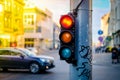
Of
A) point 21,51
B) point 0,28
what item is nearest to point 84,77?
point 21,51

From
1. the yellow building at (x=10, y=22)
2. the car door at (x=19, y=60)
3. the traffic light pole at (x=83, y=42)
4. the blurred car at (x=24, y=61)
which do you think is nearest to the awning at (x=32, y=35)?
Result: the yellow building at (x=10, y=22)

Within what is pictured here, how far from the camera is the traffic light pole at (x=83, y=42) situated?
→ 6.40m

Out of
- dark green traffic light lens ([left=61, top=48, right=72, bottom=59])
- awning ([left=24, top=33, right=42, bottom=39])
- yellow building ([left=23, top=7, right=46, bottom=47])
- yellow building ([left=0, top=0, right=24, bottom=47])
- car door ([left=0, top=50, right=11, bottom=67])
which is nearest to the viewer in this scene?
dark green traffic light lens ([left=61, top=48, right=72, bottom=59])

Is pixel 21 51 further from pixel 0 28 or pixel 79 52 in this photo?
pixel 0 28

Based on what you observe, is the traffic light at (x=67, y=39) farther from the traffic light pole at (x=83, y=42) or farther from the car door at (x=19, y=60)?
the car door at (x=19, y=60)

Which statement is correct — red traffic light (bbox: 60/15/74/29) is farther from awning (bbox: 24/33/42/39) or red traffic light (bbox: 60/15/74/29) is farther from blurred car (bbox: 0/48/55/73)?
awning (bbox: 24/33/42/39)

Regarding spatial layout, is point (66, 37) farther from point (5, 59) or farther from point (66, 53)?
point (5, 59)

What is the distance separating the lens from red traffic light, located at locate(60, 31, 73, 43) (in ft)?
20.9

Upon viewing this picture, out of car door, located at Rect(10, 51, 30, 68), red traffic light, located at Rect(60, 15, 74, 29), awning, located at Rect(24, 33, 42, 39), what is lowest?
car door, located at Rect(10, 51, 30, 68)

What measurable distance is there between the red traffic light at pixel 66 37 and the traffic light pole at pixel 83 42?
0.55 feet

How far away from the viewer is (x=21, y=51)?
79.0 ft

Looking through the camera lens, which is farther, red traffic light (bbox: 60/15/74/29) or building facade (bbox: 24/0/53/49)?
building facade (bbox: 24/0/53/49)

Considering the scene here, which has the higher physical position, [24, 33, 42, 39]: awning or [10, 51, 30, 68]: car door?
[24, 33, 42, 39]: awning

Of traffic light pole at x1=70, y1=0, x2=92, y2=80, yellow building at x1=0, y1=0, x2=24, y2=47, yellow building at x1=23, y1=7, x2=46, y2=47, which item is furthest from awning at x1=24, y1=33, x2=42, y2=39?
traffic light pole at x1=70, y1=0, x2=92, y2=80
